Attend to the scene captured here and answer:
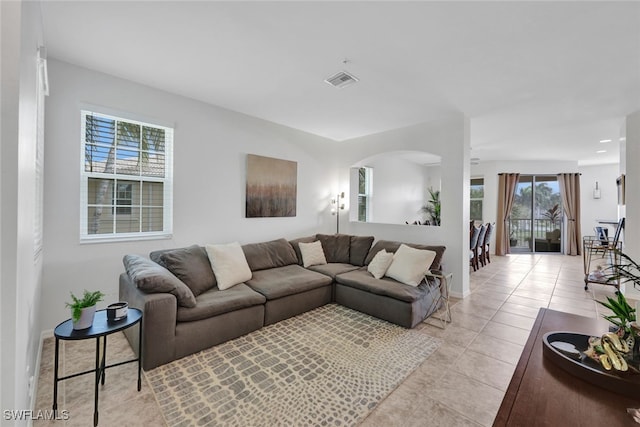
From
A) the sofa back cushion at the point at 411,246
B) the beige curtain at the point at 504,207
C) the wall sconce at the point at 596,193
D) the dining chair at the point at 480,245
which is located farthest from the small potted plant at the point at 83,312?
the wall sconce at the point at 596,193

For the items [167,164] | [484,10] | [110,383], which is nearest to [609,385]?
[484,10]

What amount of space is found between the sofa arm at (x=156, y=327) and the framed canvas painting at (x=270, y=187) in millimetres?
2114

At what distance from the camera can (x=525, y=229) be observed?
8.17 meters

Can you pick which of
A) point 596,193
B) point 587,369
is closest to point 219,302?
point 587,369

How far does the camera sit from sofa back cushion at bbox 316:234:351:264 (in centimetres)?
454

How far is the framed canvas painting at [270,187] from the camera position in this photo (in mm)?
4277

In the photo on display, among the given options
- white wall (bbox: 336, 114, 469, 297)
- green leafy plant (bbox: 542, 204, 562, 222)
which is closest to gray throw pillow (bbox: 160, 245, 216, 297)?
white wall (bbox: 336, 114, 469, 297)

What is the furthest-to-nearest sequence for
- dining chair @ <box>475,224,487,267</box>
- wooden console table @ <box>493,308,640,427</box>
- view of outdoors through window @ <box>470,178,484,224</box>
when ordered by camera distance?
view of outdoors through window @ <box>470,178,484,224</box>
dining chair @ <box>475,224,487,267</box>
wooden console table @ <box>493,308,640,427</box>

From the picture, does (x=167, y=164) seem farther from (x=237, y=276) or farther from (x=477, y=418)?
(x=477, y=418)

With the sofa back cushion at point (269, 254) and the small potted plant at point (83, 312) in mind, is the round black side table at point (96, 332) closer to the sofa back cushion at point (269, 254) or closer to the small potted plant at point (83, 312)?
the small potted plant at point (83, 312)

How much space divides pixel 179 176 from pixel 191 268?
132cm

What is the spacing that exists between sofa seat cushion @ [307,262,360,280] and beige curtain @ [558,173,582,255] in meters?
7.54

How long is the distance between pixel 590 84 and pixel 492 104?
948 mm

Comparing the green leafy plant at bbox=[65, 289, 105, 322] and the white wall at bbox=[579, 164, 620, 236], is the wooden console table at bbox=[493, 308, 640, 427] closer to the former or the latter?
the green leafy plant at bbox=[65, 289, 105, 322]
